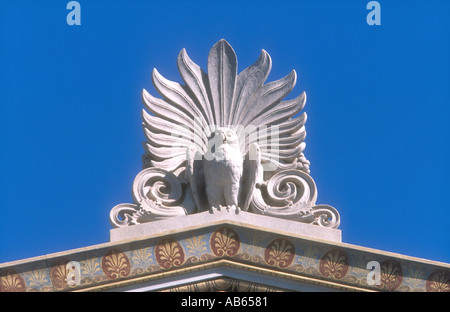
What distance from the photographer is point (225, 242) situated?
3503 centimetres

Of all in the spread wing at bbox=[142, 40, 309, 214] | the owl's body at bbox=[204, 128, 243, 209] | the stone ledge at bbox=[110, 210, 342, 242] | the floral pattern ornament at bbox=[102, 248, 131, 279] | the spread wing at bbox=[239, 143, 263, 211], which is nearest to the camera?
the floral pattern ornament at bbox=[102, 248, 131, 279]

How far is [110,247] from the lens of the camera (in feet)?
115

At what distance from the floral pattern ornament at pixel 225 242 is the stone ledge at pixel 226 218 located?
0.50 meters

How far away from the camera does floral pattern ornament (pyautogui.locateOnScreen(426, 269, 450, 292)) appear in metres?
34.9

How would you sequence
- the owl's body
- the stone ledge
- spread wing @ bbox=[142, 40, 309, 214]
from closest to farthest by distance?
the stone ledge, the owl's body, spread wing @ bbox=[142, 40, 309, 214]

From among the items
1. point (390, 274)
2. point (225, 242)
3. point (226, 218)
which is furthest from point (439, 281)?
point (226, 218)

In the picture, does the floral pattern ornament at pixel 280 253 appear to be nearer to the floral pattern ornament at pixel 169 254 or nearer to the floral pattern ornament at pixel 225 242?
the floral pattern ornament at pixel 225 242

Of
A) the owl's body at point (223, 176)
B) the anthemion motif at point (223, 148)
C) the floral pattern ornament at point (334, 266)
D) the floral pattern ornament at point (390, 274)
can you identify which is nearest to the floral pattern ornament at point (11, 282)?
the anthemion motif at point (223, 148)

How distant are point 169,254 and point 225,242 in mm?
802

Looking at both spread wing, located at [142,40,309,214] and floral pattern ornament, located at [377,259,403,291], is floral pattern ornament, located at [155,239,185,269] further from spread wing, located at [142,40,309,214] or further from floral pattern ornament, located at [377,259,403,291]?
floral pattern ornament, located at [377,259,403,291]

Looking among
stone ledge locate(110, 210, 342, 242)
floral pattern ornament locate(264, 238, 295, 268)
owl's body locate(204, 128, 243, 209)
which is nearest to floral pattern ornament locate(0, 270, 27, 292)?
stone ledge locate(110, 210, 342, 242)

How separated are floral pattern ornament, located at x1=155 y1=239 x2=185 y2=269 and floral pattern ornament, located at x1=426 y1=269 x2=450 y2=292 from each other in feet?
11.4

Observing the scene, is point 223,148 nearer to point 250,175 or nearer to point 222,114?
point 250,175

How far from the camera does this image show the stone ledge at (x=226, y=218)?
3566 cm
